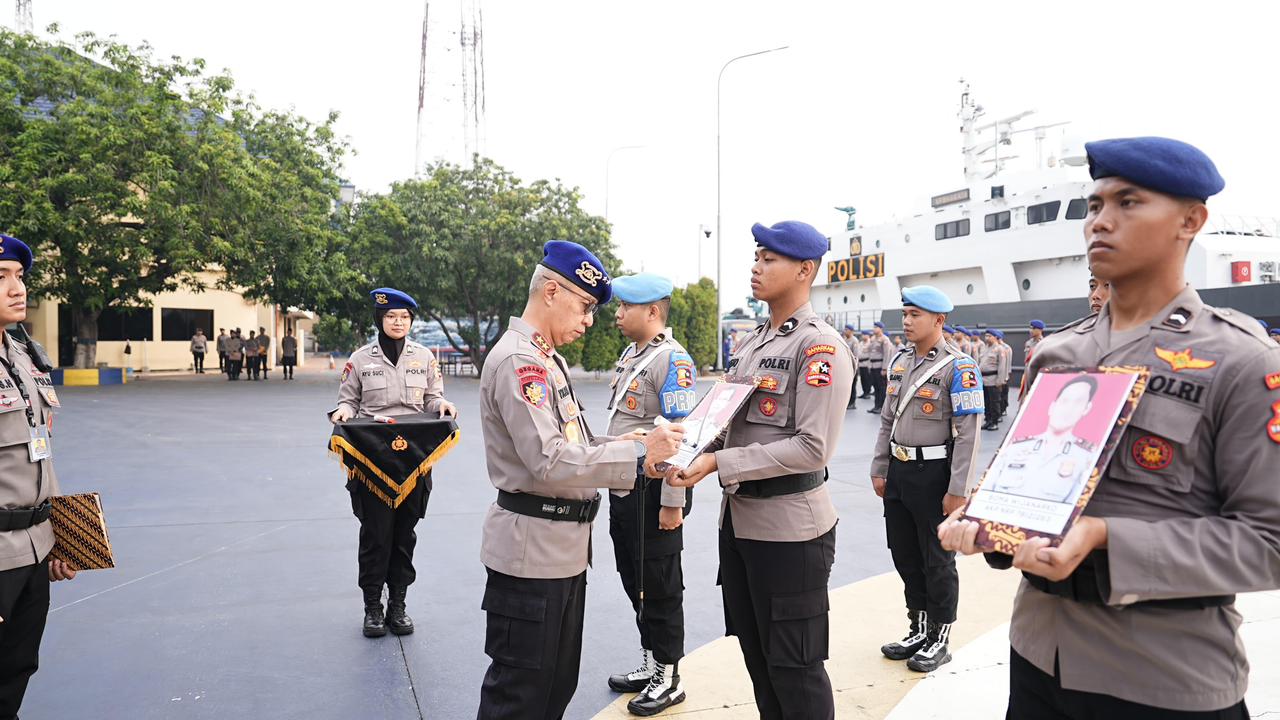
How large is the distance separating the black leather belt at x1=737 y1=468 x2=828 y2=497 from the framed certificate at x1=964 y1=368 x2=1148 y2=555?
1244 mm

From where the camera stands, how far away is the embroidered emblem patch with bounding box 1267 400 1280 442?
142 cm

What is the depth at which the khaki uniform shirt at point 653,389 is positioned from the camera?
3.92m

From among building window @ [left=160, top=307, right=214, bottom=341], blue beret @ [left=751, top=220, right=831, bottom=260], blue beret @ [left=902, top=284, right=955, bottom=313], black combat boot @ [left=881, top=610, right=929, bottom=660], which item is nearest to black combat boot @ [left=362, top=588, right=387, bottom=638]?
black combat boot @ [left=881, top=610, right=929, bottom=660]

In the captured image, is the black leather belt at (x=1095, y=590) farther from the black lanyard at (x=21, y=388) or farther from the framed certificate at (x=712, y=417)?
the black lanyard at (x=21, y=388)

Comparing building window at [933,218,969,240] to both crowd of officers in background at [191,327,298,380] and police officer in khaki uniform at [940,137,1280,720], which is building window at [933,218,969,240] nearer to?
crowd of officers in background at [191,327,298,380]

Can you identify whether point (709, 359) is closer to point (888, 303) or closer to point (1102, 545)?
point (888, 303)

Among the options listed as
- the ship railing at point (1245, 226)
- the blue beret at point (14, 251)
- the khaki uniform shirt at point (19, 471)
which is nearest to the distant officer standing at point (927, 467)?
the khaki uniform shirt at point (19, 471)

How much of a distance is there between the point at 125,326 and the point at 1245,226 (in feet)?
116

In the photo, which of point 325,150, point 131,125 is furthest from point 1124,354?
point 325,150

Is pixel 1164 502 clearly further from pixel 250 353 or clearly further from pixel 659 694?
pixel 250 353

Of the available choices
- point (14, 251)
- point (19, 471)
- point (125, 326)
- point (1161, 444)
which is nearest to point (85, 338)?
point (125, 326)

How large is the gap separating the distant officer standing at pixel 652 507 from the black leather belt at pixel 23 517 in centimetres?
216

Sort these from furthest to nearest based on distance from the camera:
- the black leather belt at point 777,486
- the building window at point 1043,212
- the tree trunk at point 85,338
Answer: the building window at point 1043,212 → the tree trunk at point 85,338 → the black leather belt at point 777,486

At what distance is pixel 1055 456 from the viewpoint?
1.48m
